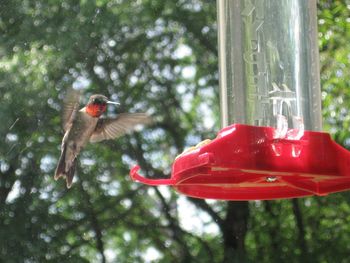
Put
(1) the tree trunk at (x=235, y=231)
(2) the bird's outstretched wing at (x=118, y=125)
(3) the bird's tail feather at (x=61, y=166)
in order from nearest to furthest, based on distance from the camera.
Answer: (2) the bird's outstretched wing at (x=118, y=125)
(3) the bird's tail feather at (x=61, y=166)
(1) the tree trunk at (x=235, y=231)

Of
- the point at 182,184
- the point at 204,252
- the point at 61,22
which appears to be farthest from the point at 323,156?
the point at 61,22

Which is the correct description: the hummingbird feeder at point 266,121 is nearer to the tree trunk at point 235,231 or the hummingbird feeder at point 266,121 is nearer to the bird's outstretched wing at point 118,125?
the bird's outstretched wing at point 118,125

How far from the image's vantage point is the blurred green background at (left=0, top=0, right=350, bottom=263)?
501 cm

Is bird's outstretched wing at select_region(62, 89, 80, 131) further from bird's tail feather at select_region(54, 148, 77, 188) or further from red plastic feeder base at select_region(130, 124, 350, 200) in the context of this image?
red plastic feeder base at select_region(130, 124, 350, 200)

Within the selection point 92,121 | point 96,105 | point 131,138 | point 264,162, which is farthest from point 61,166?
point 264,162

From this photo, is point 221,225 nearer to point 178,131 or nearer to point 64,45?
point 178,131

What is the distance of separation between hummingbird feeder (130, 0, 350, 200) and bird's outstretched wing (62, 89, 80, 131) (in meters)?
1.32

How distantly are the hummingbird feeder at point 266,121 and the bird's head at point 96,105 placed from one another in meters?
1.29

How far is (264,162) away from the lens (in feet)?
6.25

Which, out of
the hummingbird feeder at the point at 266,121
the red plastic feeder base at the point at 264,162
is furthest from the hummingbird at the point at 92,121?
the red plastic feeder base at the point at 264,162

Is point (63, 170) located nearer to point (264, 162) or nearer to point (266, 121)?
point (266, 121)

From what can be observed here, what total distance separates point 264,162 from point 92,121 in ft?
5.97

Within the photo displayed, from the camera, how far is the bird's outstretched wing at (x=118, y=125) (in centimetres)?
344

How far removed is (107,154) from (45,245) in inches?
23.8
